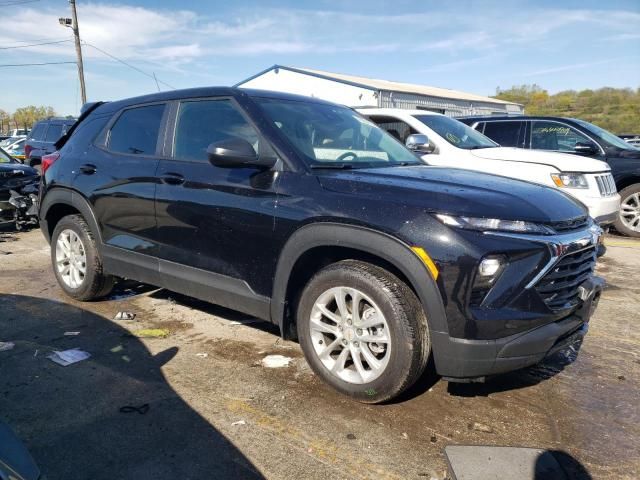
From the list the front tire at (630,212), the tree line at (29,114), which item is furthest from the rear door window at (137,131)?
the tree line at (29,114)

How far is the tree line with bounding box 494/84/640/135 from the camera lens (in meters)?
52.5

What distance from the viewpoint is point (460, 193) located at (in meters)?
2.78

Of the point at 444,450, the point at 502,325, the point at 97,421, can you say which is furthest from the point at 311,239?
the point at 97,421

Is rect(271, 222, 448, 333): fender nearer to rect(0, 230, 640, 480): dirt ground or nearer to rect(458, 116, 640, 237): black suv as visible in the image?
rect(0, 230, 640, 480): dirt ground

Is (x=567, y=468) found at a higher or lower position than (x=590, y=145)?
lower

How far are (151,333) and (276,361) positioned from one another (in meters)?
1.15

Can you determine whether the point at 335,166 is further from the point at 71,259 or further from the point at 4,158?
the point at 4,158

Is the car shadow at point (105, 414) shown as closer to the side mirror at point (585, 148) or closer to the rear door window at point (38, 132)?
the side mirror at point (585, 148)

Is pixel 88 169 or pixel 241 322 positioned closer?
pixel 241 322

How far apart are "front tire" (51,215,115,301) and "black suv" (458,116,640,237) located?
681 centimetres

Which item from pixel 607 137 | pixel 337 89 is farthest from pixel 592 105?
pixel 607 137

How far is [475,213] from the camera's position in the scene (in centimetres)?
261

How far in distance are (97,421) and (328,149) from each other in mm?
2181

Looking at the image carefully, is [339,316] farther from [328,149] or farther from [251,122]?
[251,122]
